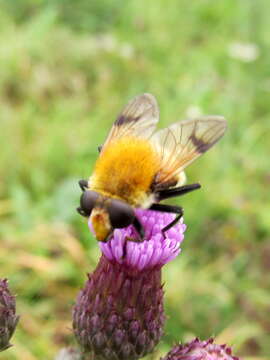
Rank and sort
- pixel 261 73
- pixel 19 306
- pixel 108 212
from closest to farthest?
pixel 108 212 → pixel 19 306 → pixel 261 73

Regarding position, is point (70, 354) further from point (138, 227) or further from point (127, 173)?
point (127, 173)

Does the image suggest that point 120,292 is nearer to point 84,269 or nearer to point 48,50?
point 84,269

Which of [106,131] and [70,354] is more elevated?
[106,131]

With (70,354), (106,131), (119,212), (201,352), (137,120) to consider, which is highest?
(106,131)

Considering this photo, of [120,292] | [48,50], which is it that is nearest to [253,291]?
[120,292]

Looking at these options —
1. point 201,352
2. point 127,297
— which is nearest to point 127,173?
point 127,297

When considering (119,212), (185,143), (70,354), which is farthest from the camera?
(70,354)

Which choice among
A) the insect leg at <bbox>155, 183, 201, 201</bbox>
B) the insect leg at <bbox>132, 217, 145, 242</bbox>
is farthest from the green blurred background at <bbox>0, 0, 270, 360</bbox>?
the insect leg at <bbox>155, 183, 201, 201</bbox>
